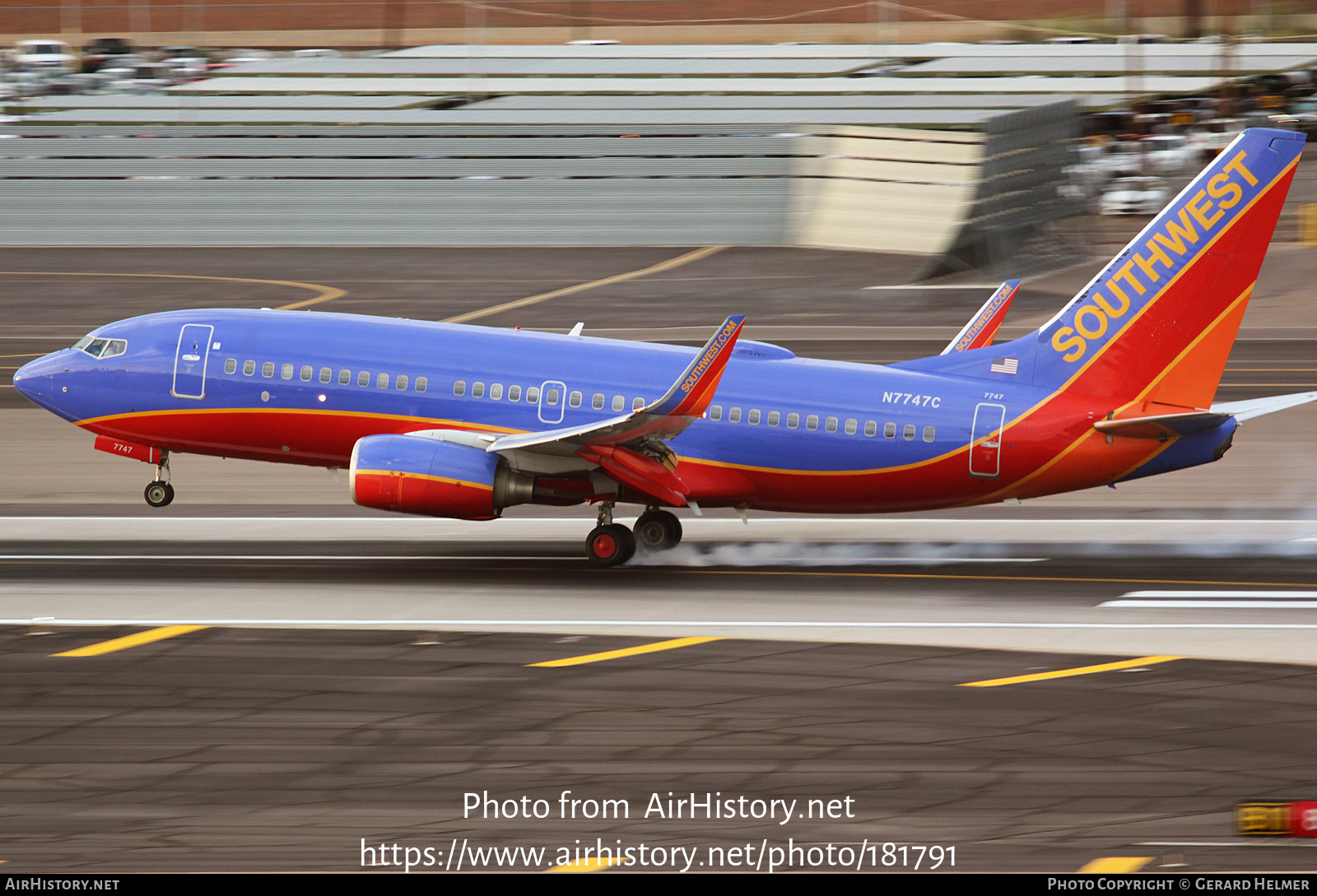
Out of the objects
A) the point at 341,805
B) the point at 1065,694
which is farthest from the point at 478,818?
the point at 1065,694

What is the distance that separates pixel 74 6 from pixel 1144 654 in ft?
453

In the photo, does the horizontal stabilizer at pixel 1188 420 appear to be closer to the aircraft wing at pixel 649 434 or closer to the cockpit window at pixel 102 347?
the aircraft wing at pixel 649 434

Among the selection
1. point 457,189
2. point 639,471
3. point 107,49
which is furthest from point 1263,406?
point 107,49

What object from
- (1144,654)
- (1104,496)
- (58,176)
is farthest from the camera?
(58,176)

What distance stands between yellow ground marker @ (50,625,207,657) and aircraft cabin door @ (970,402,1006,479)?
1468 cm

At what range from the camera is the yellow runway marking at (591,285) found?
2598 inches

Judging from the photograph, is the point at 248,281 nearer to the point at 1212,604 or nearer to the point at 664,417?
the point at 664,417

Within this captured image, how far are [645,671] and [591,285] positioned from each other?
157 feet

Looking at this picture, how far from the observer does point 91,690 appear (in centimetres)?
2503

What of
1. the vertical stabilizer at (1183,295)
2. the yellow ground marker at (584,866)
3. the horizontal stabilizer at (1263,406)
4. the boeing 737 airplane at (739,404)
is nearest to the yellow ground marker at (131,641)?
the boeing 737 airplane at (739,404)

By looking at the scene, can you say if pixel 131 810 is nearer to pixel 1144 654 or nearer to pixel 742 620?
pixel 742 620

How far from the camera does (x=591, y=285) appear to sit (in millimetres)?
72812

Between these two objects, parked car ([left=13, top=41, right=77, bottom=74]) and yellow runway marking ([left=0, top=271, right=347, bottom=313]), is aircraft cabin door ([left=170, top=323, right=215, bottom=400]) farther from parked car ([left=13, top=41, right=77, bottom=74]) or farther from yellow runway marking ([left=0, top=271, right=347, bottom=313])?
parked car ([left=13, top=41, right=77, bottom=74])

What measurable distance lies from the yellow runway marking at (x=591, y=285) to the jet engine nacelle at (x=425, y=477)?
29.6m
